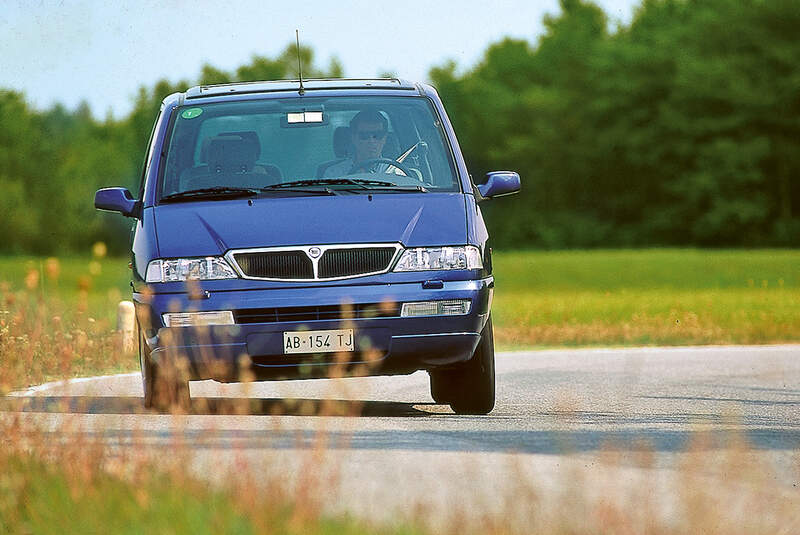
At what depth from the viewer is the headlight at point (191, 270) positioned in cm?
953

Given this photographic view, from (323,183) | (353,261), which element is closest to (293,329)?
(353,261)

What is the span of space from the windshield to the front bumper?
2.72ft

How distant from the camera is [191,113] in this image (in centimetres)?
1084

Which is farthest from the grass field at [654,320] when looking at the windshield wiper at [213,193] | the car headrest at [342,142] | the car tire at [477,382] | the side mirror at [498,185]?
the windshield wiper at [213,193]

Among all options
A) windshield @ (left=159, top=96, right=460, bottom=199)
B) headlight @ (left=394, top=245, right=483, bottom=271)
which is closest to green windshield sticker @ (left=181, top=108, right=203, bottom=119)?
windshield @ (left=159, top=96, right=460, bottom=199)

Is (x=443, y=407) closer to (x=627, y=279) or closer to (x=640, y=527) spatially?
(x=640, y=527)

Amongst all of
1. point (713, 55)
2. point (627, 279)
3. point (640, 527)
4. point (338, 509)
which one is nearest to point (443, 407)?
point (338, 509)

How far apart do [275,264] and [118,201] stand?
1488 millimetres

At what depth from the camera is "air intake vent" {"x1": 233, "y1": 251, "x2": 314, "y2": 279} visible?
9.51 m

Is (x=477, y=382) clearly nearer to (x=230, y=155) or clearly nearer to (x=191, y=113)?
(x=230, y=155)

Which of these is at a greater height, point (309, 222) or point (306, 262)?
point (309, 222)

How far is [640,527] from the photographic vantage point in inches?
219

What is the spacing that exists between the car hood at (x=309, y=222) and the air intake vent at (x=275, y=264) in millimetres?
60

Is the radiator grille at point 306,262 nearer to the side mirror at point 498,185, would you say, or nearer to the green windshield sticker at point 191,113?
the side mirror at point 498,185
